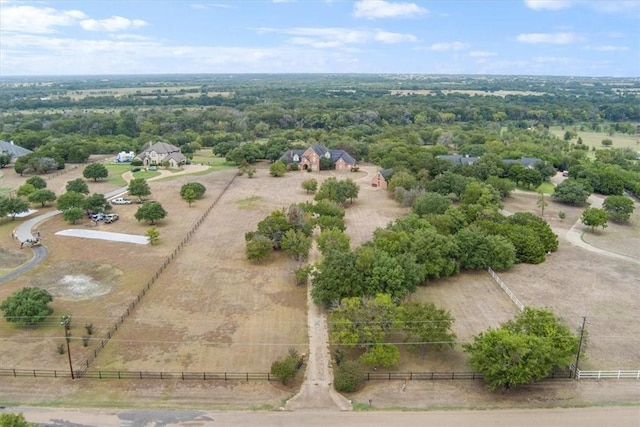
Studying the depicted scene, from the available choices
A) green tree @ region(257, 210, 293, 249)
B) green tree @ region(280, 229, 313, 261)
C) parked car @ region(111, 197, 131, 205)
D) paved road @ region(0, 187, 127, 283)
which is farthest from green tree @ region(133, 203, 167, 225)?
green tree @ region(280, 229, 313, 261)

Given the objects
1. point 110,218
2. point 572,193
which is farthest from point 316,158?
point 572,193

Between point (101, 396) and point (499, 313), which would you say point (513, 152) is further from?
point (101, 396)

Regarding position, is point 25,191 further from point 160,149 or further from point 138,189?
point 160,149

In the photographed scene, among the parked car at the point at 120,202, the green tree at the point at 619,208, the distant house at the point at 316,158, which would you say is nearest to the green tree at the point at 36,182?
the parked car at the point at 120,202

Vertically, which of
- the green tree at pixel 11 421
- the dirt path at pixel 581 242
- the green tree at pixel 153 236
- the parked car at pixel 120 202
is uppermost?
the green tree at pixel 11 421

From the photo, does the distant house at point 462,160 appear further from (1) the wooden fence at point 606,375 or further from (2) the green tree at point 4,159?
(2) the green tree at point 4,159

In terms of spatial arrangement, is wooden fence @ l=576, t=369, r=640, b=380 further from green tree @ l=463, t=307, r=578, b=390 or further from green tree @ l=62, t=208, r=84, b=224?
green tree @ l=62, t=208, r=84, b=224
